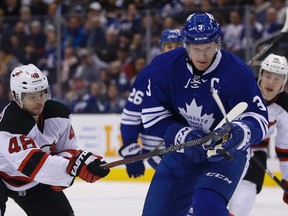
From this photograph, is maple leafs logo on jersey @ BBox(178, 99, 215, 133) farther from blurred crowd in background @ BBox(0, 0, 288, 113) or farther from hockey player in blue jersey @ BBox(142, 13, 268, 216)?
blurred crowd in background @ BBox(0, 0, 288, 113)

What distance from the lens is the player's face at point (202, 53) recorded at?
337 cm

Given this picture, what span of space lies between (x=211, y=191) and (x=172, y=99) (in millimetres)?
477

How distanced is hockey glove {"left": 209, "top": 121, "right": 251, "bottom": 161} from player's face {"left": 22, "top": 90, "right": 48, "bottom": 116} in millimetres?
809

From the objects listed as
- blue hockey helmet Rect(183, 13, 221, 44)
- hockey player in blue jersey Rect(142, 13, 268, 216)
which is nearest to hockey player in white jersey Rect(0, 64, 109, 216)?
hockey player in blue jersey Rect(142, 13, 268, 216)

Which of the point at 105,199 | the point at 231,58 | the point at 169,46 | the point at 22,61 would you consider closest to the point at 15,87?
the point at 231,58

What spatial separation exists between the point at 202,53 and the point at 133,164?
1.27m

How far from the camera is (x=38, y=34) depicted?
8.16m

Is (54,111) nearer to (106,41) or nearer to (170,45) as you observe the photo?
(170,45)

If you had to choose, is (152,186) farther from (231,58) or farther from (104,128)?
(104,128)

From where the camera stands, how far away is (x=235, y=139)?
322 centimetres

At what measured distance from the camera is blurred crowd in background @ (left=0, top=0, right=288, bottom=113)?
7277 millimetres

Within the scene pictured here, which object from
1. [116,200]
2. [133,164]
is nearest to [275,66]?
[133,164]

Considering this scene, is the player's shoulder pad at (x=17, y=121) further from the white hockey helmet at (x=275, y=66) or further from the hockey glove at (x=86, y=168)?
the white hockey helmet at (x=275, y=66)

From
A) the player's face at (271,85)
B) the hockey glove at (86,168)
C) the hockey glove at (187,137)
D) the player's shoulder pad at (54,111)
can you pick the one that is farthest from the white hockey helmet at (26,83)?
the player's face at (271,85)
